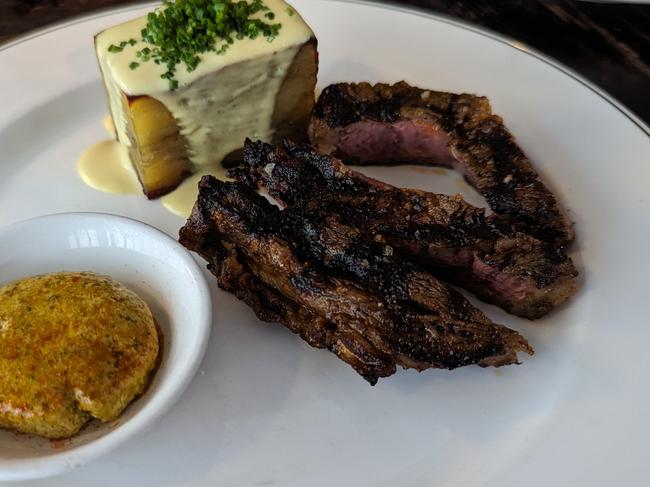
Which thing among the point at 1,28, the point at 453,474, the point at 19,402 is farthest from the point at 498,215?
the point at 1,28

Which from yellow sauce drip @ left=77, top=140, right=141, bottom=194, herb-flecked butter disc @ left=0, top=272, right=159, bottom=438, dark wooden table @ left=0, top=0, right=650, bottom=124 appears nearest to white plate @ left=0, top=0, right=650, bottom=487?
yellow sauce drip @ left=77, top=140, right=141, bottom=194

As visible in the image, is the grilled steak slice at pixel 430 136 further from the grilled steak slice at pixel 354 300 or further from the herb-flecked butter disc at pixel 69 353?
the herb-flecked butter disc at pixel 69 353

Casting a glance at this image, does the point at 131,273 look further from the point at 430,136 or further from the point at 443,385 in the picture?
the point at 430,136

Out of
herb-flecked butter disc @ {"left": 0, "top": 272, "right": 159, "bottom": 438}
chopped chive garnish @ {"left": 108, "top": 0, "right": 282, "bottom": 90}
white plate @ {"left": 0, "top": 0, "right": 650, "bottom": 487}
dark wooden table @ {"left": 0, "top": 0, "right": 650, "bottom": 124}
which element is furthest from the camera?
dark wooden table @ {"left": 0, "top": 0, "right": 650, "bottom": 124}

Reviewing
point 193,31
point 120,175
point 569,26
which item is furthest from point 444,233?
point 569,26

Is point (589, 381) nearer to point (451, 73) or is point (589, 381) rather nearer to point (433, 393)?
point (433, 393)

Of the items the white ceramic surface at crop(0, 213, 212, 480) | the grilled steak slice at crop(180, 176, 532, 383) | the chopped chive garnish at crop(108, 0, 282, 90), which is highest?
the chopped chive garnish at crop(108, 0, 282, 90)

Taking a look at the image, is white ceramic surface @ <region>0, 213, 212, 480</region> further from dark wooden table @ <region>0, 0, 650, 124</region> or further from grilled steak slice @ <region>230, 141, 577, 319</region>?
dark wooden table @ <region>0, 0, 650, 124</region>
